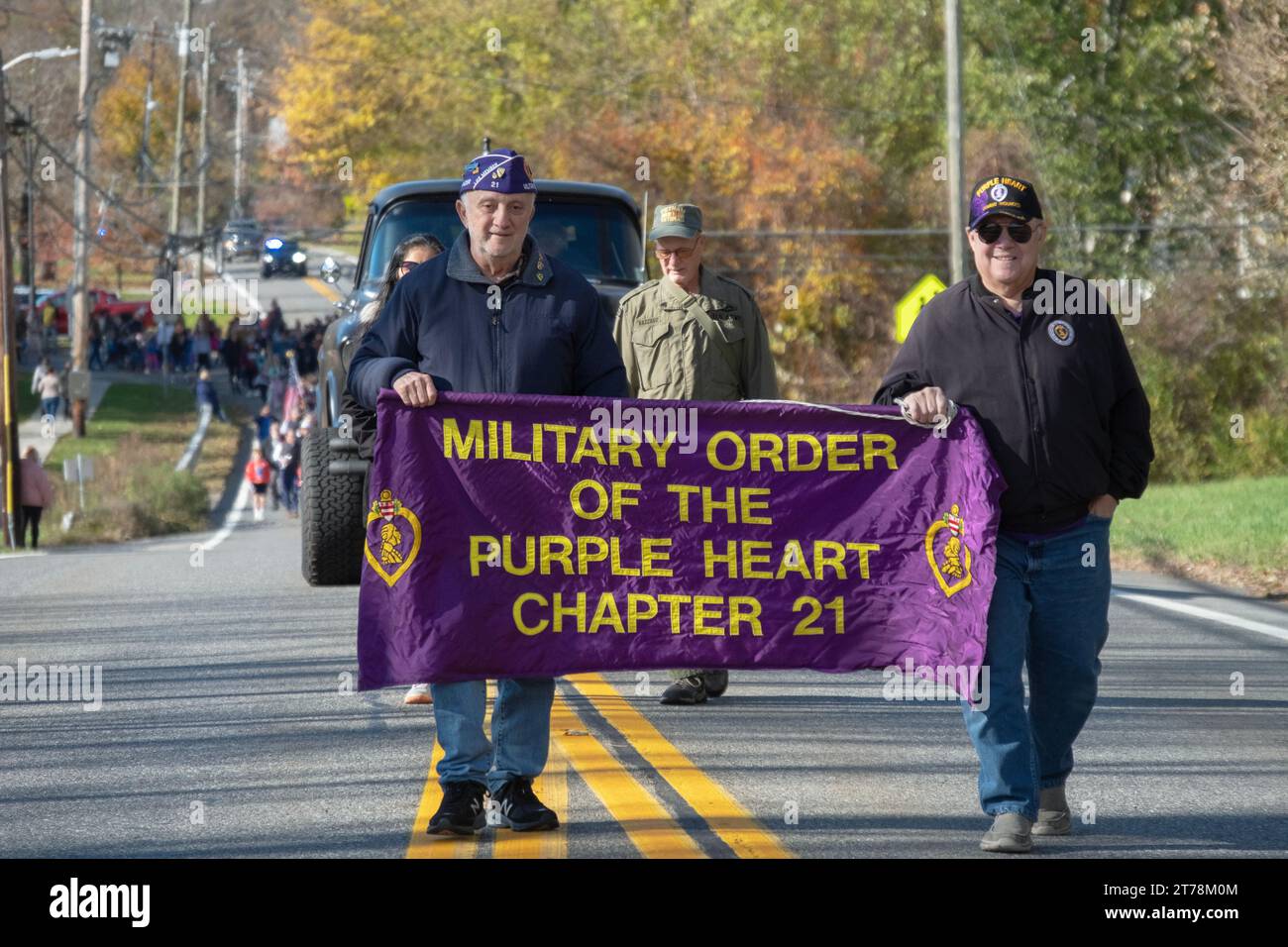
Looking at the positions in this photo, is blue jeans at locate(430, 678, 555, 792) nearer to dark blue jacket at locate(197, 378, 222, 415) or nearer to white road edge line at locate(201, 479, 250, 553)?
white road edge line at locate(201, 479, 250, 553)

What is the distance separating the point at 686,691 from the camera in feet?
31.5

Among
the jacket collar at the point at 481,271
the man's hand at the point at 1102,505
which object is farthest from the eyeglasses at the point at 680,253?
the man's hand at the point at 1102,505

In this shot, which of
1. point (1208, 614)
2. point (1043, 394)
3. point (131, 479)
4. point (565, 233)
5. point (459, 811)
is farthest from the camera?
point (131, 479)

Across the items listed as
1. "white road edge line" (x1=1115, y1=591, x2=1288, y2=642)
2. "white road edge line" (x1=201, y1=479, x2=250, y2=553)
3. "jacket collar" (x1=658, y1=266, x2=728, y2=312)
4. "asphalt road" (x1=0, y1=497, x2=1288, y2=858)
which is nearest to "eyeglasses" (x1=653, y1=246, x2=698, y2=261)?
"jacket collar" (x1=658, y1=266, x2=728, y2=312)

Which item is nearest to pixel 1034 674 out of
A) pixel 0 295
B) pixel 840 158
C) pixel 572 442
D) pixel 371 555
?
pixel 572 442

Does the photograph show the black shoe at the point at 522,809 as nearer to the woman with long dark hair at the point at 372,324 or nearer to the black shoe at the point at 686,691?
the woman with long dark hair at the point at 372,324

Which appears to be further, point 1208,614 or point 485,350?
point 1208,614

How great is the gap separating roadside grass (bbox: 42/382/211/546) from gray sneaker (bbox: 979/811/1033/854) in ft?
88.5

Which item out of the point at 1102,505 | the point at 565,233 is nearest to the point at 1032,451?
the point at 1102,505

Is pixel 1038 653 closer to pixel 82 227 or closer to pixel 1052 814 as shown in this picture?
pixel 1052 814

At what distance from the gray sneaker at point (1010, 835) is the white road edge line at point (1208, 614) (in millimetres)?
7169

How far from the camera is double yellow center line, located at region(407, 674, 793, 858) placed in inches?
251

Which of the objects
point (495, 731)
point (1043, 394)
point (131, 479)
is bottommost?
point (131, 479)

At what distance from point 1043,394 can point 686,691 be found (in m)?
3.61
